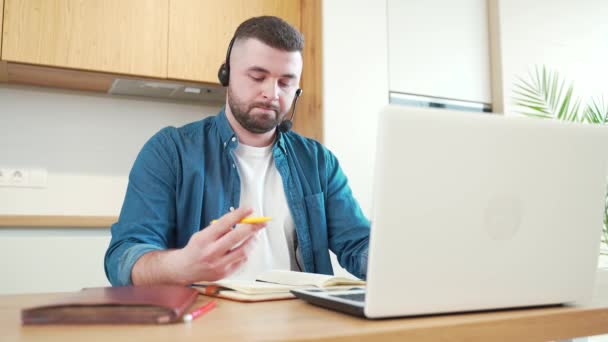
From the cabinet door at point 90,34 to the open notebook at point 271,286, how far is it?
1579 millimetres

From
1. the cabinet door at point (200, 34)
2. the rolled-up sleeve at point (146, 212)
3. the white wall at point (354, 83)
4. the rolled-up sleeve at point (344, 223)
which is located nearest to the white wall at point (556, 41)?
the white wall at point (354, 83)

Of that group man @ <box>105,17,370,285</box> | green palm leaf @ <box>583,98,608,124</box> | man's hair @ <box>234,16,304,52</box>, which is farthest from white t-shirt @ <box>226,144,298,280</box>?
green palm leaf @ <box>583,98,608,124</box>

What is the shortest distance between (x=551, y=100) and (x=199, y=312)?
8.90 feet

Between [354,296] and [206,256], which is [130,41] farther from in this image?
[354,296]

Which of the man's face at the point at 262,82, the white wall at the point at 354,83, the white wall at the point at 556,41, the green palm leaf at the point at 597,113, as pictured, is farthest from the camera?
the white wall at the point at 556,41

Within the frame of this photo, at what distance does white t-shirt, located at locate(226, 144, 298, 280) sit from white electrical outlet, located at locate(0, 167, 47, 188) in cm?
131

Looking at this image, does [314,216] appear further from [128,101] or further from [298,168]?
[128,101]

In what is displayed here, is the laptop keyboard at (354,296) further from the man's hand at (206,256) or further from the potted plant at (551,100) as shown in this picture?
the potted plant at (551,100)

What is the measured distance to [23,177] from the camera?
7.95 feet

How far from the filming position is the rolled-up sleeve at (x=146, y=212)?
1.08m

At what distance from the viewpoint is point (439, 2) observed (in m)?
2.89

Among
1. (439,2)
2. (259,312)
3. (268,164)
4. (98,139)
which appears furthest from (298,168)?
(439,2)

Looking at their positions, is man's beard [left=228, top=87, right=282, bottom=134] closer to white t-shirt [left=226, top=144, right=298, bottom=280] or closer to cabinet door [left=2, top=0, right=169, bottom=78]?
white t-shirt [left=226, top=144, right=298, bottom=280]

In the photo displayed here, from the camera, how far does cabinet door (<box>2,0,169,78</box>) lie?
217 centimetres
